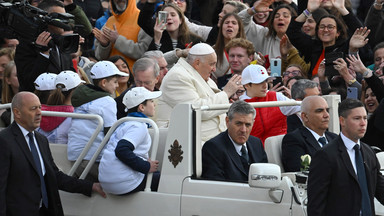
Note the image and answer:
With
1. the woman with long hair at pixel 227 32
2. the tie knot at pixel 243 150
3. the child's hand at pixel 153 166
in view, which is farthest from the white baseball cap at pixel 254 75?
the woman with long hair at pixel 227 32

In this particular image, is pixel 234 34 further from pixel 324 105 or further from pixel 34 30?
pixel 324 105

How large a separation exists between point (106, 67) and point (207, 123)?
4.78ft

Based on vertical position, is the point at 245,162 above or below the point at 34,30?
below

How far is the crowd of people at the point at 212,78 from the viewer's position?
7.71m

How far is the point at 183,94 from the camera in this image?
895 cm

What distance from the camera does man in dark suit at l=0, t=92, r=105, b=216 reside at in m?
7.62

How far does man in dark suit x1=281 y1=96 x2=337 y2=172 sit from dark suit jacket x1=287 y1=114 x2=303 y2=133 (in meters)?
0.75

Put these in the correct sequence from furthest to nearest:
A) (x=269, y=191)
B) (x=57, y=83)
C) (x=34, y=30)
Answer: (x=34, y=30) < (x=57, y=83) < (x=269, y=191)

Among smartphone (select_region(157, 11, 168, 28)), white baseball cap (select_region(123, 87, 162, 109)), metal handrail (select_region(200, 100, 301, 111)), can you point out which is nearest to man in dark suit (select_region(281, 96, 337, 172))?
metal handrail (select_region(200, 100, 301, 111))

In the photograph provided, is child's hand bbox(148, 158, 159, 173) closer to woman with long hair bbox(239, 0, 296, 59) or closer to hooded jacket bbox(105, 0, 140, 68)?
woman with long hair bbox(239, 0, 296, 59)

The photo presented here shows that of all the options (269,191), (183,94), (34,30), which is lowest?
(269,191)

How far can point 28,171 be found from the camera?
25.4ft

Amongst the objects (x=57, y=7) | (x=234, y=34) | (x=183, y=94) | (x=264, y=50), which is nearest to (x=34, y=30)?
(x=57, y=7)

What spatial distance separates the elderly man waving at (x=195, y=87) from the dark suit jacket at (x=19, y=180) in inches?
65.9
